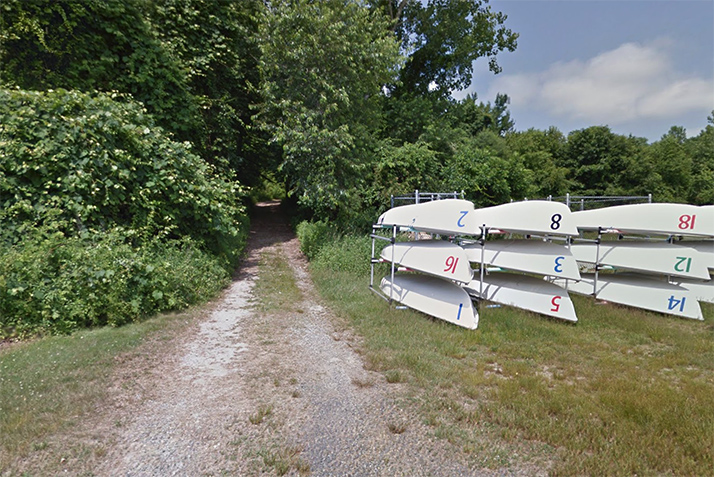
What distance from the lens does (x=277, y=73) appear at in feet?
35.8

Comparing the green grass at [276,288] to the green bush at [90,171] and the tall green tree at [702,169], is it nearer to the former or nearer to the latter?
the green bush at [90,171]

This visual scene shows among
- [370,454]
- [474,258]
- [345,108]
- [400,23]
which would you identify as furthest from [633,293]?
[400,23]

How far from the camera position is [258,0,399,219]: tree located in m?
10.5

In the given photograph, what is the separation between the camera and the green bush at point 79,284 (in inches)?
189

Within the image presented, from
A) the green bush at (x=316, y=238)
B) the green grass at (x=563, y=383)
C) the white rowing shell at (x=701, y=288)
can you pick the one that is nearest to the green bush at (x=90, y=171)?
the green bush at (x=316, y=238)

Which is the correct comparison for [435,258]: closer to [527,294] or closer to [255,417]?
[527,294]

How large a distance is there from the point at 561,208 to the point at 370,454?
5.47m

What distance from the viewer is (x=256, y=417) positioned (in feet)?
10.2

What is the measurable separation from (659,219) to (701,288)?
1.92 meters

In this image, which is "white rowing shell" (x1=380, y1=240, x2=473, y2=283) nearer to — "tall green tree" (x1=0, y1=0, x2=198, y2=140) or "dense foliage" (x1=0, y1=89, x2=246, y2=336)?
"dense foliage" (x1=0, y1=89, x2=246, y2=336)

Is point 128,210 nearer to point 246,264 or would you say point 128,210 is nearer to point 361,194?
point 246,264

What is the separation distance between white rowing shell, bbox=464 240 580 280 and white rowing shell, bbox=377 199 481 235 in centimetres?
113

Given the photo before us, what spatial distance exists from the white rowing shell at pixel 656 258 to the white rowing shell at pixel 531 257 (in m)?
1.83

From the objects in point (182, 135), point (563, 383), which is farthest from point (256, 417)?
point (182, 135)
